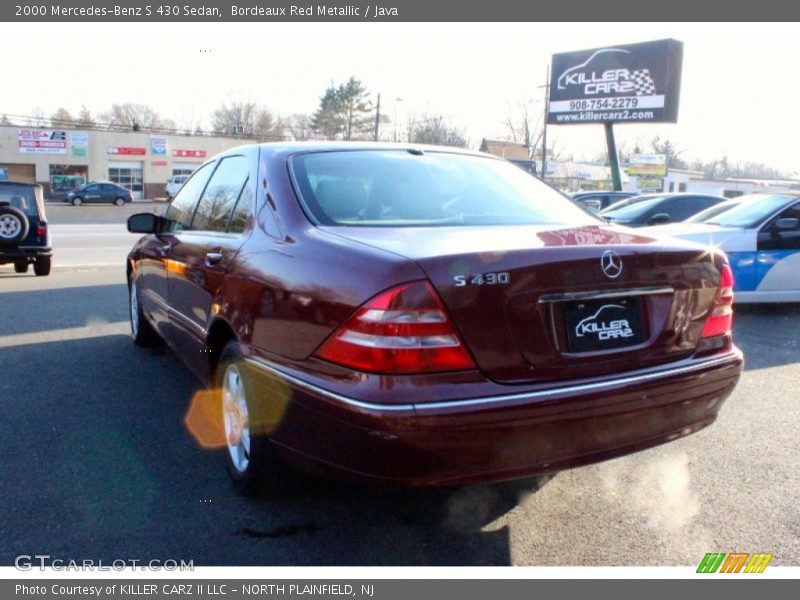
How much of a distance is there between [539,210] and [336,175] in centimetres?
101

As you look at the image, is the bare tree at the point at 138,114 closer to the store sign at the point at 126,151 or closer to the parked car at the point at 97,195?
the store sign at the point at 126,151

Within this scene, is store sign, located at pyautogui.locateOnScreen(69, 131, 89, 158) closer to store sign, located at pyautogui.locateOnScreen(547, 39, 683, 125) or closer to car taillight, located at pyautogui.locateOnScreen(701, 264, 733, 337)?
store sign, located at pyautogui.locateOnScreen(547, 39, 683, 125)

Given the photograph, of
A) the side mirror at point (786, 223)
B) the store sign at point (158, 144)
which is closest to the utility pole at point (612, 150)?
the side mirror at point (786, 223)

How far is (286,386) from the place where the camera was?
105 inches

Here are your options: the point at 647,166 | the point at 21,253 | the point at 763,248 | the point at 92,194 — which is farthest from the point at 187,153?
the point at 763,248

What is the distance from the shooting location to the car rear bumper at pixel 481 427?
2.30 m

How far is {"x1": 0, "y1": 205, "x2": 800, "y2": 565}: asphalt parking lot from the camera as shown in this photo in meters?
2.77

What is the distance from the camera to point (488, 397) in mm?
2367

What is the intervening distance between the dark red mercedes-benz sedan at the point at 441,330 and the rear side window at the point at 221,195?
219 millimetres

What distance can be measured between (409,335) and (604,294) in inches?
30.3

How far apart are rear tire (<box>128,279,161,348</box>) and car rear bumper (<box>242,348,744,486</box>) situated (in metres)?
3.37

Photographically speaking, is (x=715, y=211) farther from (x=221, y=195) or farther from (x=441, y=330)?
(x=441, y=330)

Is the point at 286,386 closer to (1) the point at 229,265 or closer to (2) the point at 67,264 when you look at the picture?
(1) the point at 229,265
